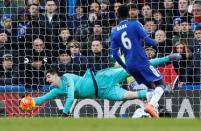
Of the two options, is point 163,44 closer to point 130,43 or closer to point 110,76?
point 110,76

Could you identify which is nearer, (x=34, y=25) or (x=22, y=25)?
(x=34, y=25)

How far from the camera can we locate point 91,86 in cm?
1236

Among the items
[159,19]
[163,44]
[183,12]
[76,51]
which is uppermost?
[183,12]

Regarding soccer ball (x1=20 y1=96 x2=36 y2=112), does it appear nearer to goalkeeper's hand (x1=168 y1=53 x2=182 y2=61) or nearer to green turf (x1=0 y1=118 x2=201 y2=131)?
goalkeeper's hand (x1=168 y1=53 x2=182 y2=61)

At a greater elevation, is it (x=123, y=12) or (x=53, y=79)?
(x=123, y=12)

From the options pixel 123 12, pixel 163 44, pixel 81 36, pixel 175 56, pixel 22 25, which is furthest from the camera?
pixel 22 25

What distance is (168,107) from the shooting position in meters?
11.9

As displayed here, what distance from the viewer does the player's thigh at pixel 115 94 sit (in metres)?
12.1

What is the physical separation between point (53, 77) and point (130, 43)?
2167 mm

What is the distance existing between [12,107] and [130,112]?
6.30 ft

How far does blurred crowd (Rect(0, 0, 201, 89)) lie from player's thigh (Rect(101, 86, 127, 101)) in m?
0.50

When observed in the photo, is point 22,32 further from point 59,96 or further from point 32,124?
point 32,124

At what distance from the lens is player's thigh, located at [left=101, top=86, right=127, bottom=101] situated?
1213 centimetres

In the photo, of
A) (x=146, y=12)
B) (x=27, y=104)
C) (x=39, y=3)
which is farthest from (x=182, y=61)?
(x=39, y=3)
